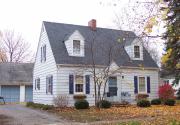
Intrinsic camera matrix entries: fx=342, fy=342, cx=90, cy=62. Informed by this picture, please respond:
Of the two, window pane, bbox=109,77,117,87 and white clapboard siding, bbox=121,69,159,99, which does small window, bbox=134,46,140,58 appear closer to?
white clapboard siding, bbox=121,69,159,99

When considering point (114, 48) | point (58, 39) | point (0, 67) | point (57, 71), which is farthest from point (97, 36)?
point (0, 67)

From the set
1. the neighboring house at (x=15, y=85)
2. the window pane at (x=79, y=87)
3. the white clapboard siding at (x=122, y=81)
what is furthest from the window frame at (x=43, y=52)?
the neighboring house at (x=15, y=85)

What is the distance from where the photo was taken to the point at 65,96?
2817 centimetres

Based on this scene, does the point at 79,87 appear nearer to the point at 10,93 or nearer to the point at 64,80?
the point at 64,80

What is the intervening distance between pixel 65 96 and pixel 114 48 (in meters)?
7.29

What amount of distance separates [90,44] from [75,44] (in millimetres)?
2047

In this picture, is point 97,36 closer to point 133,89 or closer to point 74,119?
point 133,89

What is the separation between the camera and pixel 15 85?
43438mm

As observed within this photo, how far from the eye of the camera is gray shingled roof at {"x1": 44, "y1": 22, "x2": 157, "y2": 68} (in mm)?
29545

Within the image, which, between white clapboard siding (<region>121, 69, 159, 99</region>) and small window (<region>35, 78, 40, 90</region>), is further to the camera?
small window (<region>35, 78, 40, 90</region>)

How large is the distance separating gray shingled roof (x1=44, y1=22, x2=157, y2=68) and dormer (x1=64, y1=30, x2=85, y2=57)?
0.38 m

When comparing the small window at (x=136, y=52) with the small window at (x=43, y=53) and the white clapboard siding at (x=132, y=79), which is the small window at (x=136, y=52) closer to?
→ the white clapboard siding at (x=132, y=79)

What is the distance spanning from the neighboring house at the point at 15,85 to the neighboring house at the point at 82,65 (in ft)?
29.3

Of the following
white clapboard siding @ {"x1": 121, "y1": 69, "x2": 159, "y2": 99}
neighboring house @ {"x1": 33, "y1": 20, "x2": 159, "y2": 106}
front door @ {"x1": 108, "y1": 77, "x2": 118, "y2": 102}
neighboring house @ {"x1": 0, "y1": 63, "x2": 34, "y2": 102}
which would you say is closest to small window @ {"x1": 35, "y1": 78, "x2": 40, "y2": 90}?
neighboring house @ {"x1": 33, "y1": 20, "x2": 159, "y2": 106}
